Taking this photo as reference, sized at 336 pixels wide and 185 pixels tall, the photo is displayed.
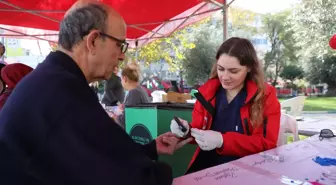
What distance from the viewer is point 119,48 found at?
1091mm

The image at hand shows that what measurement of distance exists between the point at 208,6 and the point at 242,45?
2.83 m

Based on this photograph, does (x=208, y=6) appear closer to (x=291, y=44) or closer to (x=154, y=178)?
(x=154, y=178)

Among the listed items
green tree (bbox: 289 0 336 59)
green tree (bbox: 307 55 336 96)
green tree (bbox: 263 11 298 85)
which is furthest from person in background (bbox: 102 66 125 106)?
green tree (bbox: 263 11 298 85)

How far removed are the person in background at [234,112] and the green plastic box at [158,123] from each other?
0.42 metres

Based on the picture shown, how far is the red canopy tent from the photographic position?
437 cm

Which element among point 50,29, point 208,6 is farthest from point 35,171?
point 50,29

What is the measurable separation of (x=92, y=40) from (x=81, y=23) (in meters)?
0.07

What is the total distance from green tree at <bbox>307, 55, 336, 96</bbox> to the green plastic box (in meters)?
18.4

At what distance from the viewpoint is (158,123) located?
2.31 metres

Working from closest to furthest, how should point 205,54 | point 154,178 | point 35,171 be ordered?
point 35,171 → point 154,178 → point 205,54

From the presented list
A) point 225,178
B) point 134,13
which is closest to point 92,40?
point 225,178

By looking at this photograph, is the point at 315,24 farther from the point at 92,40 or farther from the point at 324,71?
the point at 92,40

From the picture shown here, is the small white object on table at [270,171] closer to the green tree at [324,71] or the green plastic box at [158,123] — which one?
the green plastic box at [158,123]

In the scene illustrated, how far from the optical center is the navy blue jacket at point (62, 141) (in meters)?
0.79
